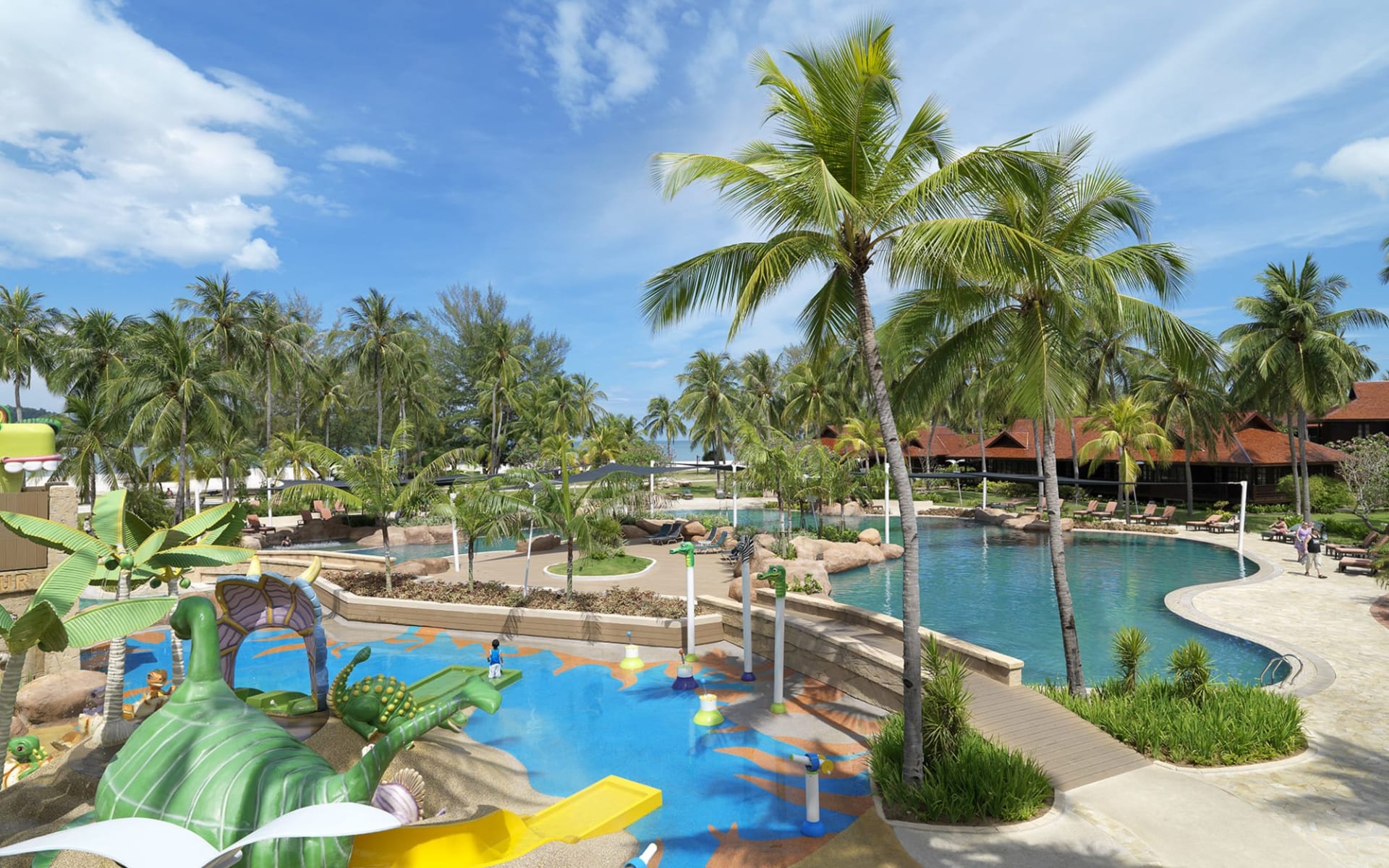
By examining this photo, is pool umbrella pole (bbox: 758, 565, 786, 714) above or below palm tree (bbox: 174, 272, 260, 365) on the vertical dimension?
below

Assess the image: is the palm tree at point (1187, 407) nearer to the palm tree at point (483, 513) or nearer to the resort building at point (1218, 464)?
the resort building at point (1218, 464)

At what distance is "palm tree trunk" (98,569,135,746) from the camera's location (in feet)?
24.6

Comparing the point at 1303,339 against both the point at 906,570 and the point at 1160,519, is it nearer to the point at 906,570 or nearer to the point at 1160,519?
the point at 1160,519

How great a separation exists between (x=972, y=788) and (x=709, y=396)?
4326cm

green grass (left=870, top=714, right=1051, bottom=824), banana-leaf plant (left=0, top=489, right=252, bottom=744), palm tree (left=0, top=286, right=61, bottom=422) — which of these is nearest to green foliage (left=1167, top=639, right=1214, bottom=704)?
green grass (left=870, top=714, right=1051, bottom=824)

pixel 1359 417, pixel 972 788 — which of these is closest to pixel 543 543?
pixel 972 788

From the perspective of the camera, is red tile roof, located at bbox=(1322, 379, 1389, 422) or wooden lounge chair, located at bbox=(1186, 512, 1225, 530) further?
red tile roof, located at bbox=(1322, 379, 1389, 422)

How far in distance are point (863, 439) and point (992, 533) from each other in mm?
8432

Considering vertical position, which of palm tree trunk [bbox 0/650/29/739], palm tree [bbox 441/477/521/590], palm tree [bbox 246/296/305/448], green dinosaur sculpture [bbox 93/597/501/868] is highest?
palm tree [bbox 246/296/305/448]

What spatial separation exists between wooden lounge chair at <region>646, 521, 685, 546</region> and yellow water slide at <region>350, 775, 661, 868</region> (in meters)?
20.5

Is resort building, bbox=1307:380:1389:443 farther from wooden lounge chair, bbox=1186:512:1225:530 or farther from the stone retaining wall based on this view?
the stone retaining wall

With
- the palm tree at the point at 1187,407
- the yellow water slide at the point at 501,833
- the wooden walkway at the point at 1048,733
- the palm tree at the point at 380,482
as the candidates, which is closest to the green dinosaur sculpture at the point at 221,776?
the yellow water slide at the point at 501,833

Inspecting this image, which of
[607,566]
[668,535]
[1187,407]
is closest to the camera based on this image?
[607,566]

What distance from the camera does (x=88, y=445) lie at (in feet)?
80.0
